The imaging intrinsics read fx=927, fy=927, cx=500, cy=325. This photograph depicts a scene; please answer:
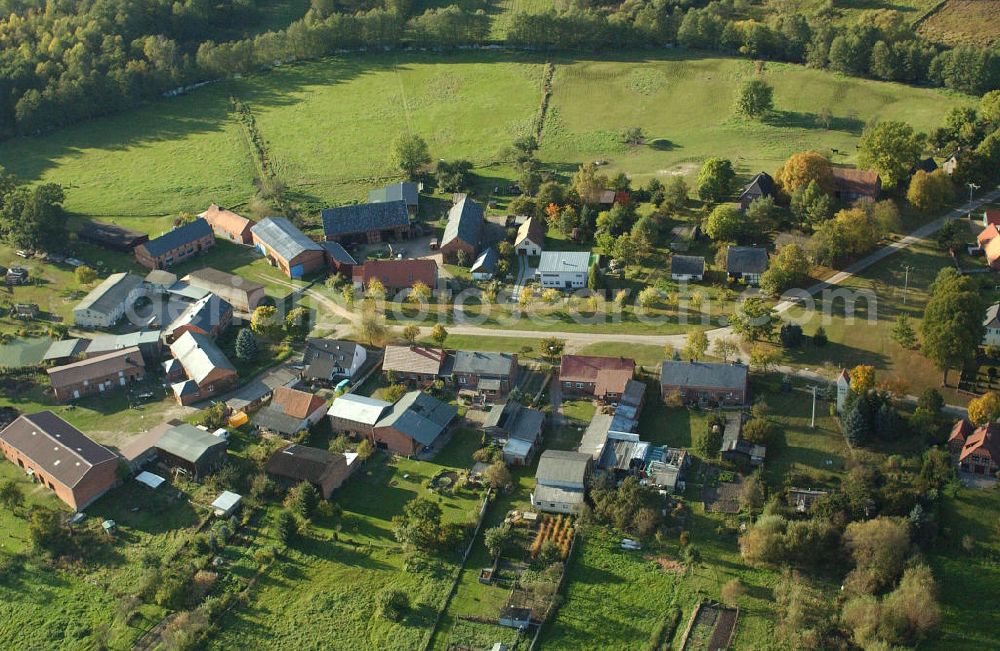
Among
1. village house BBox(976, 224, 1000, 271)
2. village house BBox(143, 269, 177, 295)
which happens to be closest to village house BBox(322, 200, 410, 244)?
village house BBox(143, 269, 177, 295)

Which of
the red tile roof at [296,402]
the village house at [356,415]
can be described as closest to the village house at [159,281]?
the red tile roof at [296,402]

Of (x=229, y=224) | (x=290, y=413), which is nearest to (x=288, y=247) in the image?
(x=229, y=224)

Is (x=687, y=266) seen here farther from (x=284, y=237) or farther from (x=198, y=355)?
(x=198, y=355)

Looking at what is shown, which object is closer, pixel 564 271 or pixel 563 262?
pixel 564 271

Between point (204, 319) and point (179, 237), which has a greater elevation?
point (179, 237)

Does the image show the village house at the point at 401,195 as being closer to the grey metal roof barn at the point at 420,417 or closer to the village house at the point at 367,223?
the village house at the point at 367,223

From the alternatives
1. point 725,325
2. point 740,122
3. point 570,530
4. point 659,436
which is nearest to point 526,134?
point 740,122

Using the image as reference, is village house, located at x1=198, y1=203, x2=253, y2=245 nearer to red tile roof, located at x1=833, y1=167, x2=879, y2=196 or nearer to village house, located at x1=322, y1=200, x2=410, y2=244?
village house, located at x1=322, y1=200, x2=410, y2=244

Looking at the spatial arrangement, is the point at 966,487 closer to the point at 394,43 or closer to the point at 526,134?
the point at 526,134
